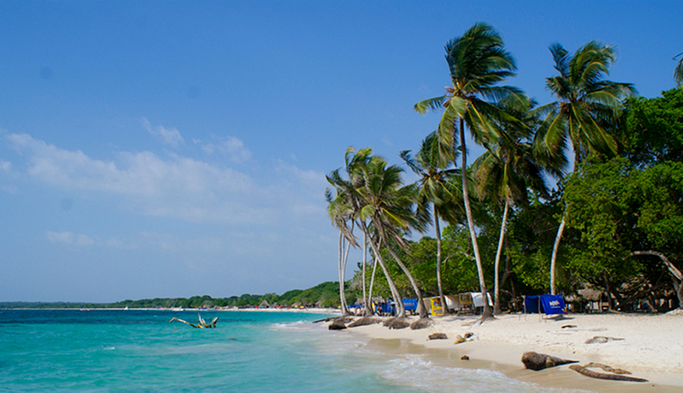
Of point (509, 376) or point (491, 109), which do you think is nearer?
point (509, 376)

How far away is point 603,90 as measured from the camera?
61.2 ft

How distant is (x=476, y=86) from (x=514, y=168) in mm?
5334

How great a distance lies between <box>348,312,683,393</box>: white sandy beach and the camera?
8008 millimetres

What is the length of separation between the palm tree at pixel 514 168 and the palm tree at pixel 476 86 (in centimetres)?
94

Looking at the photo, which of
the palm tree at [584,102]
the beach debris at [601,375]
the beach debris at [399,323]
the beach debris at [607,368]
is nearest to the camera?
the beach debris at [601,375]

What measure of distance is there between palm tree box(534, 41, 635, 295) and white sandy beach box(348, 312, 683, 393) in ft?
15.9

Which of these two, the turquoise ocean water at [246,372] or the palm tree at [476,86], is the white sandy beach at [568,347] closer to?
the turquoise ocean water at [246,372]

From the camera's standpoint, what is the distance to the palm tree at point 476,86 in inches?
721

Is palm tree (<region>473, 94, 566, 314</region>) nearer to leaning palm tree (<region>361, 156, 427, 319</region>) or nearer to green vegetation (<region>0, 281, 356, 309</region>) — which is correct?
leaning palm tree (<region>361, 156, 427, 319</region>)

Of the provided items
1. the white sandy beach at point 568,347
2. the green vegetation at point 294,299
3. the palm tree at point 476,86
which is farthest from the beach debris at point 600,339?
the green vegetation at point 294,299

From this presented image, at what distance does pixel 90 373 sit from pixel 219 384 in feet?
18.1

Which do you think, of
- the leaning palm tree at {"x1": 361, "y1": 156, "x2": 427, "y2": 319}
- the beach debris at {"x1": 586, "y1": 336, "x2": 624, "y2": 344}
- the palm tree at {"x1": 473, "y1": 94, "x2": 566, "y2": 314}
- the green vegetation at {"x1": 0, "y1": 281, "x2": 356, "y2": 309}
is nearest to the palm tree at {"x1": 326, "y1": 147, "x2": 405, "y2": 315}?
the leaning palm tree at {"x1": 361, "y1": 156, "x2": 427, "y2": 319}

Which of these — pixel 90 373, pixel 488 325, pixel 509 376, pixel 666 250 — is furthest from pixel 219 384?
pixel 666 250

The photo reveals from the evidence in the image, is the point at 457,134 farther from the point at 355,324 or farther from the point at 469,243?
the point at 355,324
